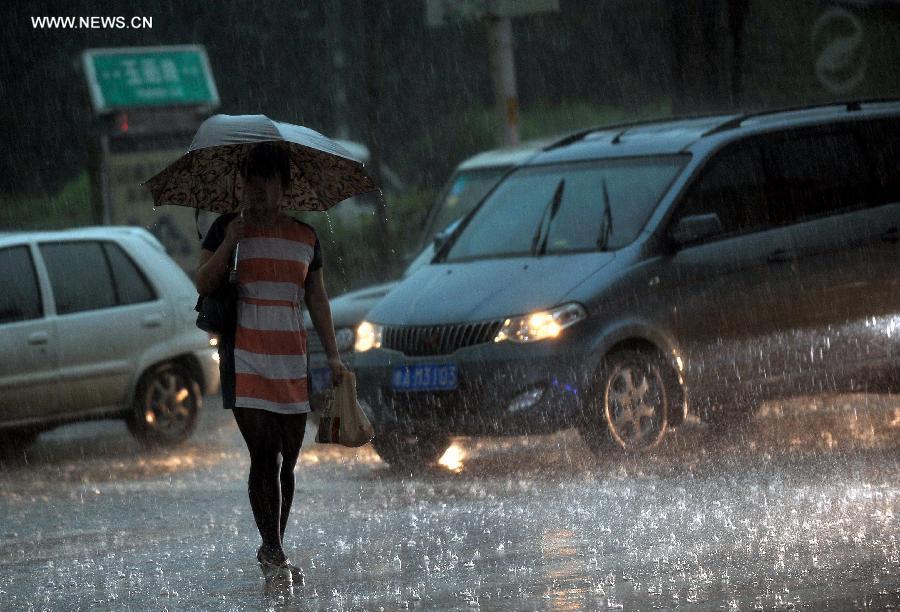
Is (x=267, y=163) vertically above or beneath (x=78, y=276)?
above

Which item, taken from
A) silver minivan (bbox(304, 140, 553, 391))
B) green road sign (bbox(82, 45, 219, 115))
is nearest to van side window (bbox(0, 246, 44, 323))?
silver minivan (bbox(304, 140, 553, 391))

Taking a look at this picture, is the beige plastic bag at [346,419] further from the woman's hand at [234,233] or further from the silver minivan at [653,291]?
the silver minivan at [653,291]

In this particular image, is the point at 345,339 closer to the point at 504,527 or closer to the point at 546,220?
the point at 546,220

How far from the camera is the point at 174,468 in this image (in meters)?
12.0

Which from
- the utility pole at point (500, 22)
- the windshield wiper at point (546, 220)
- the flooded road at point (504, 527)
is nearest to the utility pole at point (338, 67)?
the utility pole at point (500, 22)

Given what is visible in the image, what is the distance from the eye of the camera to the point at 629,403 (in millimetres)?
10656

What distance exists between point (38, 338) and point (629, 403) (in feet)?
13.8

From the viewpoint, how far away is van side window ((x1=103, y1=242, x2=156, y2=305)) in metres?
13.6

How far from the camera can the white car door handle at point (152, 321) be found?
13469mm

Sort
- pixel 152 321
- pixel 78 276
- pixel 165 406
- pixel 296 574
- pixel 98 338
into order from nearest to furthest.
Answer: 1. pixel 296 574
2. pixel 98 338
3. pixel 78 276
4. pixel 165 406
5. pixel 152 321

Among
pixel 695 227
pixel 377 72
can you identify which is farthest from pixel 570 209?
pixel 377 72

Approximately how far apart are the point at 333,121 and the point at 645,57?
39.6ft

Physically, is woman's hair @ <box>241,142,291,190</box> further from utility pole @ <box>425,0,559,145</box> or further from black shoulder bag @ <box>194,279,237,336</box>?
utility pole @ <box>425,0,559,145</box>

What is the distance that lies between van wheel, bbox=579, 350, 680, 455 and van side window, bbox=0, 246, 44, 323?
4.24m
